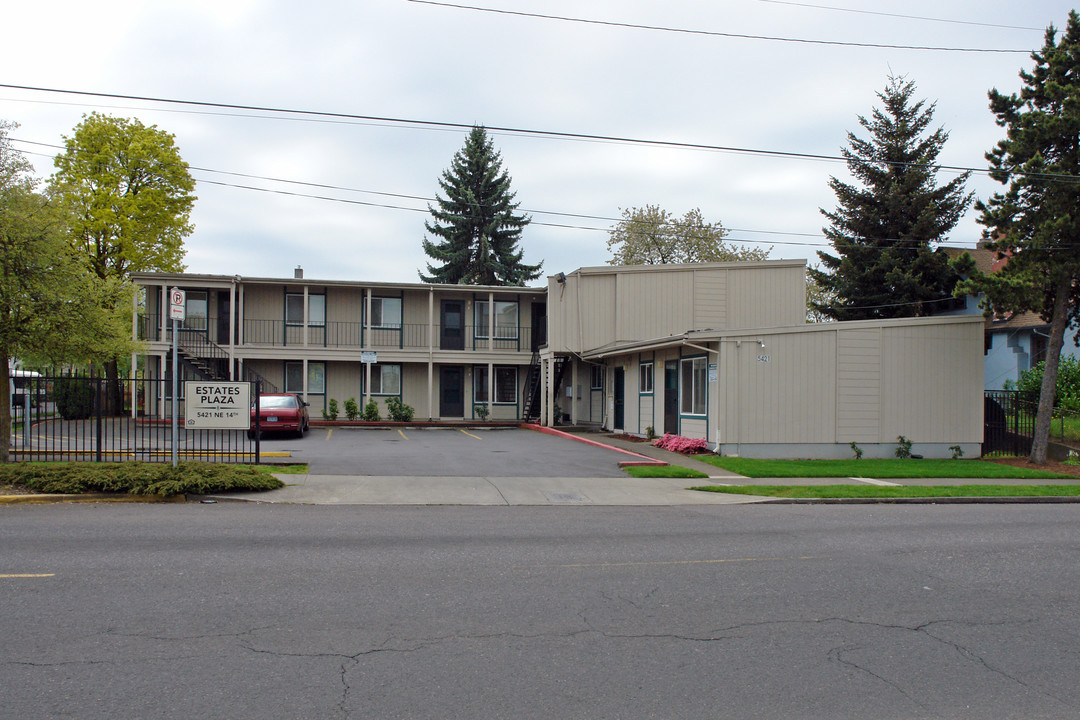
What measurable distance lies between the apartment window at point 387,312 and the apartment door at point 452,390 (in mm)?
2751

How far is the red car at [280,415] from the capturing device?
22.4 meters

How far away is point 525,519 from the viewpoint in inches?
431

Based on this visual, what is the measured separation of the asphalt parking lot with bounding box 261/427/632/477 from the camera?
15.9 m

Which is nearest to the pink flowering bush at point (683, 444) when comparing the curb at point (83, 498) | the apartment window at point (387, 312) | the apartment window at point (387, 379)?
the curb at point (83, 498)

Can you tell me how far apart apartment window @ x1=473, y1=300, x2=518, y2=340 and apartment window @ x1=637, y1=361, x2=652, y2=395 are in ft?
31.1

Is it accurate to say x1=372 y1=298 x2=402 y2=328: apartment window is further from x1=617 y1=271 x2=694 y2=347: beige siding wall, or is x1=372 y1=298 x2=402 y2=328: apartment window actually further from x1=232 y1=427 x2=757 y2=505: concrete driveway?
x1=232 y1=427 x2=757 y2=505: concrete driveway

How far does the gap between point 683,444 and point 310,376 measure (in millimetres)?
17651

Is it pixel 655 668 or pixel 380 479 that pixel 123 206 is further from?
pixel 655 668

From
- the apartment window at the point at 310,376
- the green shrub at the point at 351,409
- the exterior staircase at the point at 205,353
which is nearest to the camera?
the exterior staircase at the point at 205,353

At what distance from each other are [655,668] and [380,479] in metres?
10.1

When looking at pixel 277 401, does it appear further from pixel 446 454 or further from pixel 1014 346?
pixel 1014 346

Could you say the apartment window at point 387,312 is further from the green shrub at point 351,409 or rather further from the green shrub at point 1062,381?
the green shrub at point 1062,381

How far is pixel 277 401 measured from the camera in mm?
23109

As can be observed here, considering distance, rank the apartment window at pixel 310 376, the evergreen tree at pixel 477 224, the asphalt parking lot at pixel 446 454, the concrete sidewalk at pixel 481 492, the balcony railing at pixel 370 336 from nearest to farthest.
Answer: the concrete sidewalk at pixel 481 492 < the asphalt parking lot at pixel 446 454 < the balcony railing at pixel 370 336 < the apartment window at pixel 310 376 < the evergreen tree at pixel 477 224
